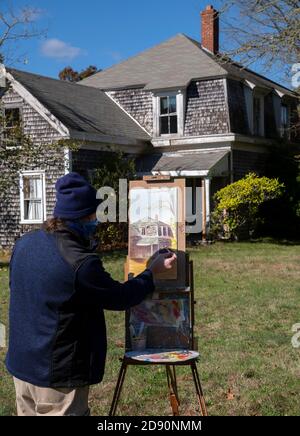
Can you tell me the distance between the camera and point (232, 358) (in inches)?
267

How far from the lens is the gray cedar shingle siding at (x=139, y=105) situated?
22047 mm

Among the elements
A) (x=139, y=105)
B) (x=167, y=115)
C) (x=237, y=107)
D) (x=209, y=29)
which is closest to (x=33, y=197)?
(x=139, y=105)

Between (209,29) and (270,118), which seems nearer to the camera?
(209,29)

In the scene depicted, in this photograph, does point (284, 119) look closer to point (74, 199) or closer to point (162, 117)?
point (162, 117)

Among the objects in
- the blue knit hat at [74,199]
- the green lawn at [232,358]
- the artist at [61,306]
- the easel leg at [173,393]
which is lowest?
the green lawn at [232,358]

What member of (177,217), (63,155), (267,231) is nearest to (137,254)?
(177,217)

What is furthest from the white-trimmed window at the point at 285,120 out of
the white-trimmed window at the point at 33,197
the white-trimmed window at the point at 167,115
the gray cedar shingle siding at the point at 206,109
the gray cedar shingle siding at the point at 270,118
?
the white-trimmed window at the point at 33,197

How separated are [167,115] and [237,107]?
2455 millimetres

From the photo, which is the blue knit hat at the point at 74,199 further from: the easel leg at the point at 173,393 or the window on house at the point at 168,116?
the window on house at the point at 168,116

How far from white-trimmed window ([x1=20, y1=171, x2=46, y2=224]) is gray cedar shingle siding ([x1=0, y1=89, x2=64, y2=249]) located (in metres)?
0.17

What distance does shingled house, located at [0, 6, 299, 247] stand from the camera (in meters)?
18.8

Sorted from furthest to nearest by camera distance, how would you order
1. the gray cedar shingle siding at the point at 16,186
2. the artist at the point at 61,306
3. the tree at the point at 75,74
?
the tree at the point at 75,74, the gray cedar shingle siding at the point at 16,186, the artist at the point at 61,306

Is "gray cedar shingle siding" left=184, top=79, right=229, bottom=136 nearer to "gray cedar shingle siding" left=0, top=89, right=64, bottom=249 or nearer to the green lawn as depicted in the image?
"gray cedar shingle siding" left=0, top=89, right=64, bottom=249

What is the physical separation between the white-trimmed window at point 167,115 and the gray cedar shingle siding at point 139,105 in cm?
28
